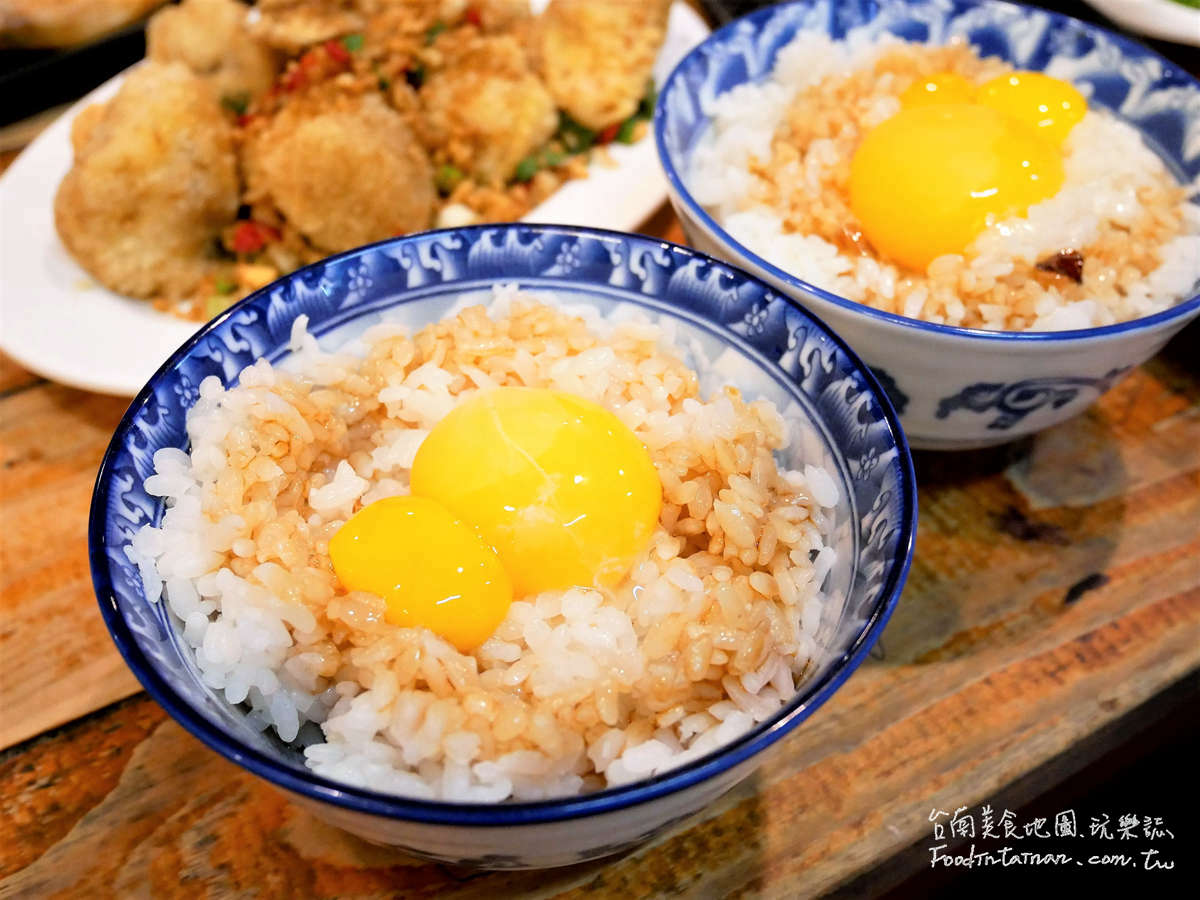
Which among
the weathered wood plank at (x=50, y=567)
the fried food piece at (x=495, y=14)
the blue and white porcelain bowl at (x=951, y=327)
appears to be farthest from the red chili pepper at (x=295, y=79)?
the blue and white porcelain bowl at (x=951, y=327)

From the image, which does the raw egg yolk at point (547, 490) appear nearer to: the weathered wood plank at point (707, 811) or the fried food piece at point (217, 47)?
the weathered wood plank at point (707, 811)

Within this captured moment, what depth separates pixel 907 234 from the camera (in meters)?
1.79

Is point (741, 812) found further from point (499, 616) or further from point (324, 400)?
point (324, 400)

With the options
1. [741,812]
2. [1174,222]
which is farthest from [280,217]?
[1174,222]

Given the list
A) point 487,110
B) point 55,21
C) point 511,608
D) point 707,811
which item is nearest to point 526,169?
point 487,110

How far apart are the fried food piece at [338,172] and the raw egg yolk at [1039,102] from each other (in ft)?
4.90

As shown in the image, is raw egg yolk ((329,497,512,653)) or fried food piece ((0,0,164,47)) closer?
raw egg yolk ((329,497,512,653))

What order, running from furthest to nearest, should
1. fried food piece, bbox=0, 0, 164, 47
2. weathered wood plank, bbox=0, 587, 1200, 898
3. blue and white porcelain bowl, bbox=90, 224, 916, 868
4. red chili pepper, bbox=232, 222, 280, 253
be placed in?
fried food piece, bbox=0, 0, 164, 47
red chili pepper, bbox=232, 222, 280, 253
weathered wood plank, bbox=0, 587, 1200, 898
blue and white porcelain bowl, bbox=90, 224, 916, 868

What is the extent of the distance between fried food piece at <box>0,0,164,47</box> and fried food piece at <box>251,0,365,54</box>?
0.77 meters

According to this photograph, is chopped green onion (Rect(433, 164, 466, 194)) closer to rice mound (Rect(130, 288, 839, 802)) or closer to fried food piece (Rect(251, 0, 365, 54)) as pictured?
fried food piece (Rect(251, 0, 365, 54))

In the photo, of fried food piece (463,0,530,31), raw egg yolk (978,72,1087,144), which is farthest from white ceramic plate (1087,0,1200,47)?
fried food piece (463,0,530,31)

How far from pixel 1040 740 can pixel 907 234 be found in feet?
3.17

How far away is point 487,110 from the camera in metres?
2.69

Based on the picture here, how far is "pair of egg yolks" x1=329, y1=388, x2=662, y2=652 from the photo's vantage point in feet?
4.04
